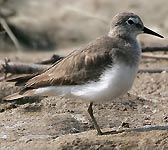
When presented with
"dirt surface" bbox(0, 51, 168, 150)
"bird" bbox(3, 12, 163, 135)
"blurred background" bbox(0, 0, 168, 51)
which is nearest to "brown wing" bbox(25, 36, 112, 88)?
"bird" bbox(3, 12, 163, 135)

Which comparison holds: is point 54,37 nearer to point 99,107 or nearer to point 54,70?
point 99,107

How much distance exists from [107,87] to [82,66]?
0.38 meters

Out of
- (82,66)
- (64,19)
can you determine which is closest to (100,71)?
(82,66)

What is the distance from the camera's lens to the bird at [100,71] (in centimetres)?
529

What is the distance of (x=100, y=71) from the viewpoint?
5.45m

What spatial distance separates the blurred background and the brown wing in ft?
14.5

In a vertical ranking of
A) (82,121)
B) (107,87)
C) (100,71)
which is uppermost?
(100,71)

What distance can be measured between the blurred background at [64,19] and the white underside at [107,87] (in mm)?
4673

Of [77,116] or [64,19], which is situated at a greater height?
[64,19]

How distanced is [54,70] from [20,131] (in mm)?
629

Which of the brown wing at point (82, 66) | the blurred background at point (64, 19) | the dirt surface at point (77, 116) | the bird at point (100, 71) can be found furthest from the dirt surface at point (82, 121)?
the blurred background at point (64, 19)

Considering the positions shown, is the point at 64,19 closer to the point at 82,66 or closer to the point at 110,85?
the point at 82,66

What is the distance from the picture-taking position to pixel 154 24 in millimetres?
10859

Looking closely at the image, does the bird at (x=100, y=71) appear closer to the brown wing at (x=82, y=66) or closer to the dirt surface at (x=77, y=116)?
the brown wing at (x=82, y=66)
